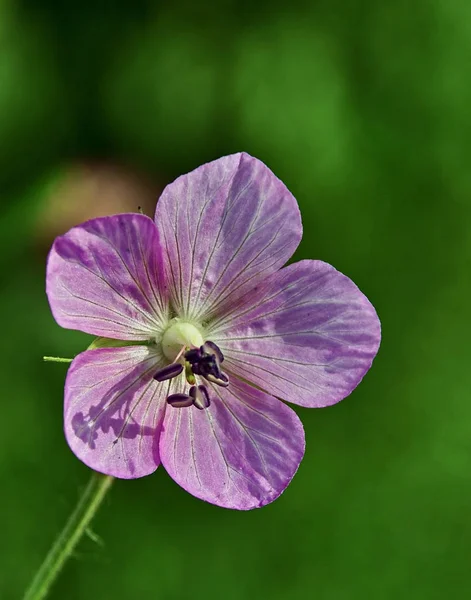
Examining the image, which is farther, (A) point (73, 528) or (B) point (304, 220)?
(B) point (304, 220)

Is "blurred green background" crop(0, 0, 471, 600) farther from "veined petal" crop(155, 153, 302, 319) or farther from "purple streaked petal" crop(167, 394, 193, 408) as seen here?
"purple streaked petal" crop(167, 394, 193, 408)

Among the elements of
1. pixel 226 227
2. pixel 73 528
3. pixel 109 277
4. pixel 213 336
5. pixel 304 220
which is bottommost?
pixel 73 528

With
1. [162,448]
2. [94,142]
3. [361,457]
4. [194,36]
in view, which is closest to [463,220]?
[361,457]

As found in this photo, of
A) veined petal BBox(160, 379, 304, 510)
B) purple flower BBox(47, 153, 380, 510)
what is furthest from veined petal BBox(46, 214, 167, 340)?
veined petal BBox(160, 379, 304, 510)

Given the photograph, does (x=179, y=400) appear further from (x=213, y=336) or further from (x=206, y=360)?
(x=213, y=336)

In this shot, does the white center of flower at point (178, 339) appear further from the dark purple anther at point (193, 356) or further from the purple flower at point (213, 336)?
the dark purple anther at point (193, 356)

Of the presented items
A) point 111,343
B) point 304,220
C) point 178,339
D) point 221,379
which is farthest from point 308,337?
point 304,220

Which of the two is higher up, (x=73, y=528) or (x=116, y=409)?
(x=116, y=409)

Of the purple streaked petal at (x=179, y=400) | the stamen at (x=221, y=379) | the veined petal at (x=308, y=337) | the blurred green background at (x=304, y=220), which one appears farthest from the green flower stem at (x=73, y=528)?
the blurred green background at (x=304, y=220)
